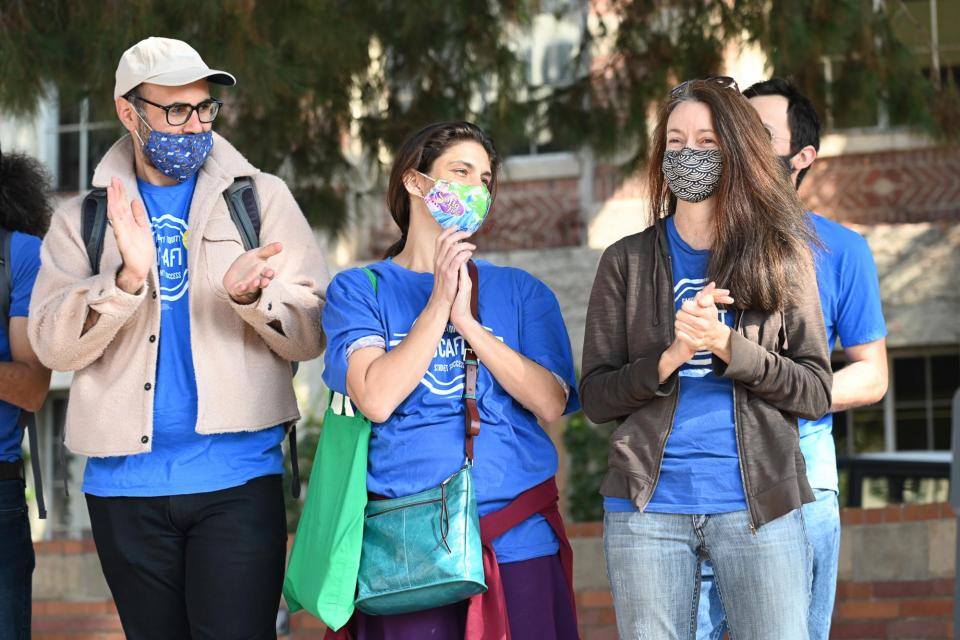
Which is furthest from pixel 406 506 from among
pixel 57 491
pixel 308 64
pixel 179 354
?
pixel 57 491

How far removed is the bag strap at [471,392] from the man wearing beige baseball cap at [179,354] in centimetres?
50

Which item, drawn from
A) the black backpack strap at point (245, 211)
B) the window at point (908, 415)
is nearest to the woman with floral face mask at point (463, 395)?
the black backpack strap at point (245, 211)

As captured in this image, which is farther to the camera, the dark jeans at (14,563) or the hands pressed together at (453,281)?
the dark jeans at (14,563)

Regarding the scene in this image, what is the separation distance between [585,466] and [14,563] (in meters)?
7.91

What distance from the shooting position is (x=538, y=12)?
7.23 metres

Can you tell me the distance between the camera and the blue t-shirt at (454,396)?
3.72 m

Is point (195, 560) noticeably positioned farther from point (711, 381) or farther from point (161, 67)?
point (711, 381)

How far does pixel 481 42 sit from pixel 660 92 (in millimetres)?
998

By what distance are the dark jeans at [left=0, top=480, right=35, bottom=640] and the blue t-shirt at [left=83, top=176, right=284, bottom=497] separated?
0.43 meters

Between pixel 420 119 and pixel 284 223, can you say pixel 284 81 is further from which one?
pixel 284 223

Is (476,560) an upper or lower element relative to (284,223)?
lower

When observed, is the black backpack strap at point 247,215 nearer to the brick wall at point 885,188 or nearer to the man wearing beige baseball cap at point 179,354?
the man wearing beige baseball cap at point 179,354

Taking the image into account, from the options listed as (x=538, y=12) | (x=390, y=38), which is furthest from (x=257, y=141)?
(x=538, y=12)

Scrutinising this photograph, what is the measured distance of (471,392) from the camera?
3748mm
